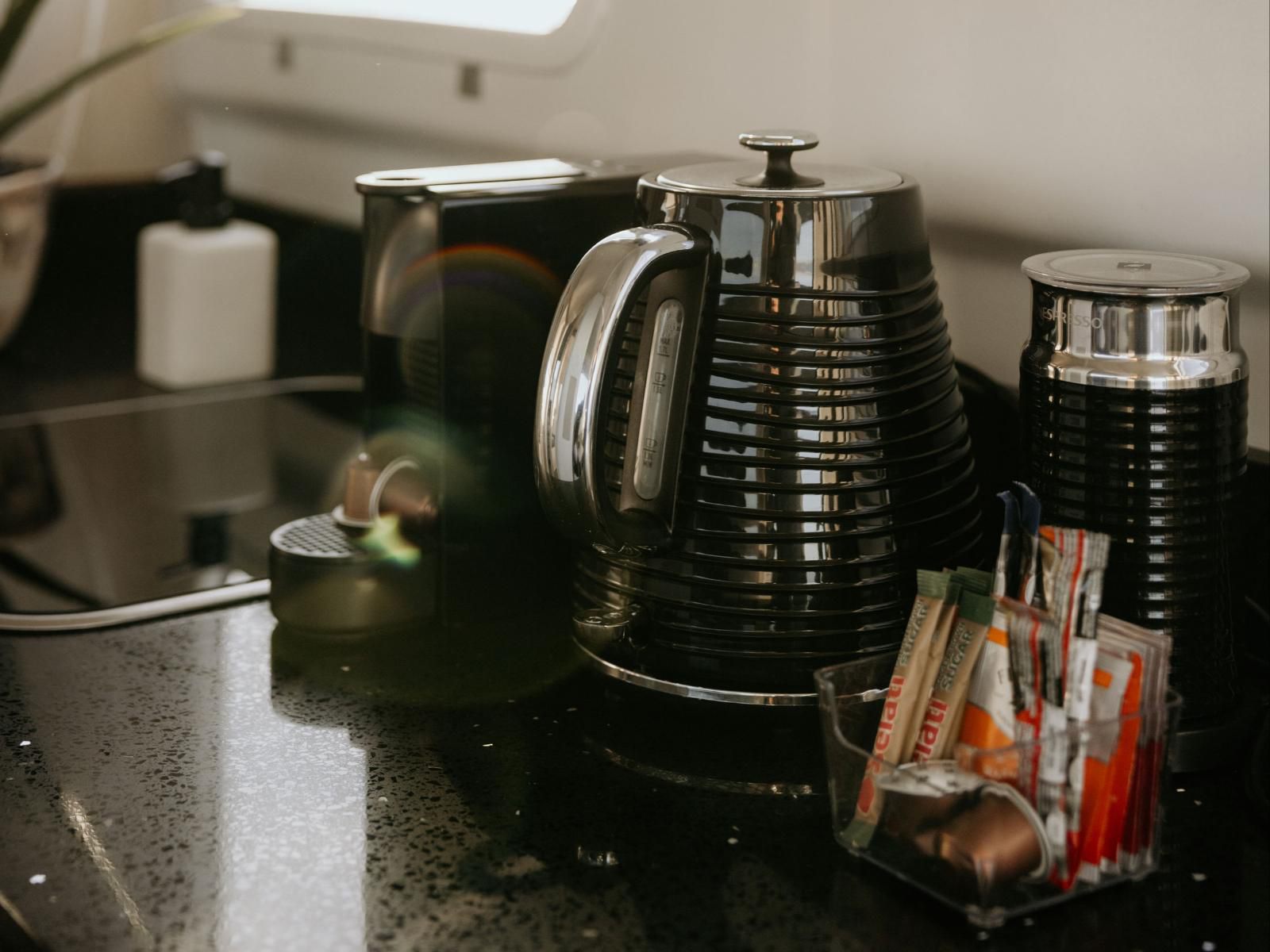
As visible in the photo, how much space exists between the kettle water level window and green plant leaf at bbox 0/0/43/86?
30 cm

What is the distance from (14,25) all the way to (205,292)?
0.91 ft

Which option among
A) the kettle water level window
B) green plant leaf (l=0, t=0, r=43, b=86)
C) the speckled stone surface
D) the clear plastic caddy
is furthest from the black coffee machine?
green plant leaf (l=0, t=0, r=43, b=86)

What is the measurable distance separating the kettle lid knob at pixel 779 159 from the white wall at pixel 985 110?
0.20m

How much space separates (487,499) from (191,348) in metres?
0.65

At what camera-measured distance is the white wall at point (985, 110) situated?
2.16ft

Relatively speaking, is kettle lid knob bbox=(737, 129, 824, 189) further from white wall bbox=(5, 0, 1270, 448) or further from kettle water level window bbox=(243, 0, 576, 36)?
kettle water level window bbox=(243, 0, 576, 36)

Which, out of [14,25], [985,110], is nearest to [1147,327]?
[985,110]

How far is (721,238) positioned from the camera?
57 centimetres

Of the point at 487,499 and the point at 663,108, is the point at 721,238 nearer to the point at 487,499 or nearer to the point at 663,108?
the point at 487,499

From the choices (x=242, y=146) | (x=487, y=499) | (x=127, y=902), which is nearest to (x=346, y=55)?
(x=242, y=146)

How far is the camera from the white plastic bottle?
4.00 feet

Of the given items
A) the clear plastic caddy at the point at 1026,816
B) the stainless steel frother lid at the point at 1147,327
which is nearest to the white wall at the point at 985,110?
the stainless steel frother lid at the point at 1147,327

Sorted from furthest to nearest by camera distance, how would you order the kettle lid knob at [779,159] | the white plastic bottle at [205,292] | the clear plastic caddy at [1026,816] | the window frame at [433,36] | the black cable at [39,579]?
the white plastic bottle at [205,292]
the window frame at [433,36]
the black cable at [39,579]
the kettle lid knob at [779,159]
the clear plastic caddy at [1026,816]

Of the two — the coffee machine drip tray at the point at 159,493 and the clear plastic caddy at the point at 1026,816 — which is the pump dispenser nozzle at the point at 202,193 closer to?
the coffee machine drip tray at the point at 159,493
